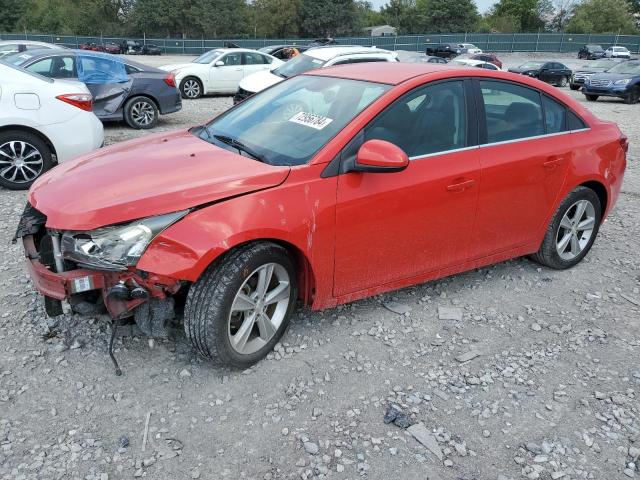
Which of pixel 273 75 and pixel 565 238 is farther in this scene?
pixel 273 75

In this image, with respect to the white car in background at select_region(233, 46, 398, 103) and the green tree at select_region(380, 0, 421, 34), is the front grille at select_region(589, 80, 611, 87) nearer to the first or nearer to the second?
the white car in background at select_region(233, 46, 398, 103)

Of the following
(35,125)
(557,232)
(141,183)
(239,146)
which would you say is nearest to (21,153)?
(35,125)

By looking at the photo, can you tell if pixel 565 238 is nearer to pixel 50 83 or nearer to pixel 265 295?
pixel 265 295

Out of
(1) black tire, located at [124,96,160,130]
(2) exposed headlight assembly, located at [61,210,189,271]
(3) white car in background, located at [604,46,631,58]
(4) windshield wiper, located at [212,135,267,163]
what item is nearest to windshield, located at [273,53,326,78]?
(1) black tire, located at [124,96,160,130]

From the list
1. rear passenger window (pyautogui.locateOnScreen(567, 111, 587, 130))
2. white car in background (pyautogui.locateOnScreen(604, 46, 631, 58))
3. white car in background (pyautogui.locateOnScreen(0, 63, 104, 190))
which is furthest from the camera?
white car in background (pyautogui.locateOnScreen(604, 46, 631, 58))

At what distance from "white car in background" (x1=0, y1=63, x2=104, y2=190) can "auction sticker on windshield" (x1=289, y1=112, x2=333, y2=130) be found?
325 centimetres

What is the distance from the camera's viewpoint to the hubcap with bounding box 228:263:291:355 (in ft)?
10.2

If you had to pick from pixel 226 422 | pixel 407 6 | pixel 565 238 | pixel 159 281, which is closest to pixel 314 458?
pixel 226 422

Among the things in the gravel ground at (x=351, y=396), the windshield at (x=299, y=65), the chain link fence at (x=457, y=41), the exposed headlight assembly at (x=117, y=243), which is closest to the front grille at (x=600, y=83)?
the windshield at (x=299, y=65)

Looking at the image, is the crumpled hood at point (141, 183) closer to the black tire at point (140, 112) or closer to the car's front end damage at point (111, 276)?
the car's front end damage at point (111, 276)

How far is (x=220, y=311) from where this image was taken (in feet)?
9.58

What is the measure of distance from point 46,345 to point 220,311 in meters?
1.21

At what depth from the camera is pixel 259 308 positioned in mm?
3176

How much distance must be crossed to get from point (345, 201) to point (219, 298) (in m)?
0.91
